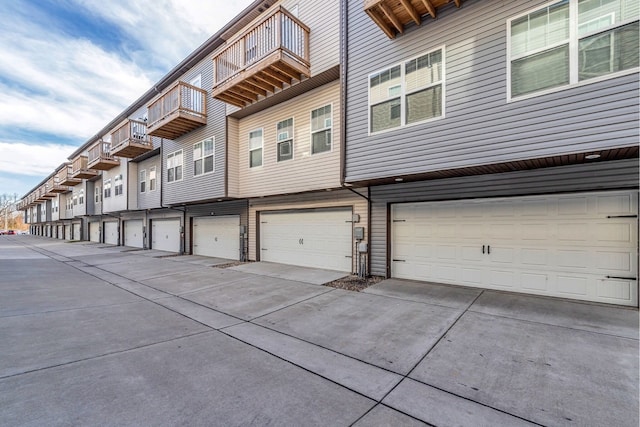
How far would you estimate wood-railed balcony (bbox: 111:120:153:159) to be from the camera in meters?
14.6

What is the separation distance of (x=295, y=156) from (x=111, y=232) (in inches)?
852

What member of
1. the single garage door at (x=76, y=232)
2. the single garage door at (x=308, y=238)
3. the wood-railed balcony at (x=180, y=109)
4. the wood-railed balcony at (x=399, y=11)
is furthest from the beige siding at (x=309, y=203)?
the single garage door at (x=76, y=232)

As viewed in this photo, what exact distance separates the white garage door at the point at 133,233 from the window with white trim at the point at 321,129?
1565 cm

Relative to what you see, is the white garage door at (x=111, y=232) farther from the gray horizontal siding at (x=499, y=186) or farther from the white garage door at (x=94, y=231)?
the gray horizontal siding at (x=499, y=186)

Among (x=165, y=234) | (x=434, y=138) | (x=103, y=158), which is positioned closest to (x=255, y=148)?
(x=434, y=138)

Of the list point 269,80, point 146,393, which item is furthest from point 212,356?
point 269,80

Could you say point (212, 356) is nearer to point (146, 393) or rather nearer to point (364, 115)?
point (146, 393)

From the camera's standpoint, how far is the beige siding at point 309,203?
7957mm

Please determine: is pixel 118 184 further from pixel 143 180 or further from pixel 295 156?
pixel 295 156

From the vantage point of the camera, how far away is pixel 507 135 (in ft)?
15.2

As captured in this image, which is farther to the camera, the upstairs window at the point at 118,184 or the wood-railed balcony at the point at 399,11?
the upstairs window at the point at 118,184

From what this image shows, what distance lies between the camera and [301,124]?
8773 mm

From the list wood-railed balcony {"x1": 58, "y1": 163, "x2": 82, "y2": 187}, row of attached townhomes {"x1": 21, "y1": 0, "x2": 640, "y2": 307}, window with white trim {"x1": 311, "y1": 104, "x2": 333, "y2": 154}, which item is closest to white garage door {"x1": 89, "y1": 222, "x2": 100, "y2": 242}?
wood-railed balcony {"x1": 58, "y1": 163, "x2": 82, "y2": 187}

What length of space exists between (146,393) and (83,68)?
61.0ft
